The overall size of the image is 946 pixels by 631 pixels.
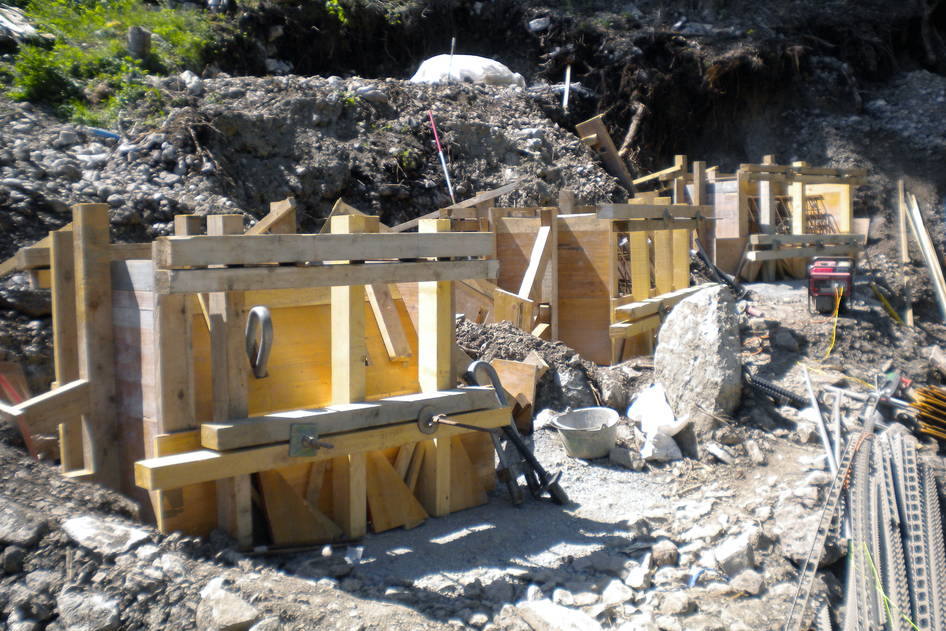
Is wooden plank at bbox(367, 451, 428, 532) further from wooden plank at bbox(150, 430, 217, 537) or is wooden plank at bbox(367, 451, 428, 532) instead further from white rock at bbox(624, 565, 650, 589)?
white rock at bbox(624, 565, 650, 589)

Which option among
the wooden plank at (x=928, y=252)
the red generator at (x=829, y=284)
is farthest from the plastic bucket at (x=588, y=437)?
the wooden plank at (x=928, y=252)

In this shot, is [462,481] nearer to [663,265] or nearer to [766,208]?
[663,265]

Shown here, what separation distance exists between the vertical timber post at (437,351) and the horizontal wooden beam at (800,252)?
28.9 ft

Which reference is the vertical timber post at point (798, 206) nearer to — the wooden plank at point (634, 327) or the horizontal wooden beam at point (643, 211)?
the horizontal wooden beam at point (643, 211)

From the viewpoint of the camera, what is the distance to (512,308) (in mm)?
7953

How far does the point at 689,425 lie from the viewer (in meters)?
6.32

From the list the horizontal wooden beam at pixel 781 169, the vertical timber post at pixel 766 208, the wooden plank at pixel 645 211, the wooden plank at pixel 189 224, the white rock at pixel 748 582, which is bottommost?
the white rock at pixel 748 582

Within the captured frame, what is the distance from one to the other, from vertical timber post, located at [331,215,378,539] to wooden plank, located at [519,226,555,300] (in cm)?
397

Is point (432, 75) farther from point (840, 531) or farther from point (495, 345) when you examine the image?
point (840, 531)

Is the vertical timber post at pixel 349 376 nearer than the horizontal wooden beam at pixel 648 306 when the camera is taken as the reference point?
Yes

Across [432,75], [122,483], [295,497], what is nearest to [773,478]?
[295,497]

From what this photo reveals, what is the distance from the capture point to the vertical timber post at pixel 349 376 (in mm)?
4199

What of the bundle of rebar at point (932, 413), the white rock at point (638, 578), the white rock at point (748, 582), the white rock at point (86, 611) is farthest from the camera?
the bundle of rebar at point (932, 413)

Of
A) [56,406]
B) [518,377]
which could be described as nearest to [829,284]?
[518,377]
